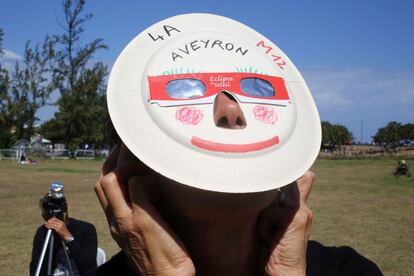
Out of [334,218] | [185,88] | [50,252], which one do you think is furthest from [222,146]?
[334,218]

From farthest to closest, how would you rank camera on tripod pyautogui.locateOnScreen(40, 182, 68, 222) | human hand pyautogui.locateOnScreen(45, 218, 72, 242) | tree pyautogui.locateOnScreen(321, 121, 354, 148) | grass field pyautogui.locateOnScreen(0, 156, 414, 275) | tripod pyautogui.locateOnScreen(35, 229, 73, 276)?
1. tree pyautogui.locateOnScreen(321, 121, 354, 148)
2. grass field pyautogui.locateOnScreen(0, 156, 414, 275)
3. camera on tripod pyautogui.locateOnScreen(40, 182, 68, 222)
4. human hand pyautogui.locateOnScreen(45, 218, 72, 242)
5. tripod pyautogui.locateOnScreen(35, 229, 73, 276)

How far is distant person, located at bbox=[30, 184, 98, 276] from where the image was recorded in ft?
15.4

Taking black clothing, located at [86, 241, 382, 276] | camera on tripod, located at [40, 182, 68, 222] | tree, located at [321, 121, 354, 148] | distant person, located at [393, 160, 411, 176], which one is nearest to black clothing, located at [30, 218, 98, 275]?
camera on tripod, located at [40, 182, 68, 222]

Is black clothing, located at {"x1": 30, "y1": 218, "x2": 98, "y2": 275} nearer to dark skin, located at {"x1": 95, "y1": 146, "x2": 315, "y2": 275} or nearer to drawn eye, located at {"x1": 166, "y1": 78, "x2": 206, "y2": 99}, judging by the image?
dark skin, located at {"x1": 95, "y1": 146, "x2": 315, "y2": 275}

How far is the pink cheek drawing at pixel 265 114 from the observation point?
3.94 ft

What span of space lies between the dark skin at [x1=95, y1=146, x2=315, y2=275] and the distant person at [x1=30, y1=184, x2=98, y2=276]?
350cm

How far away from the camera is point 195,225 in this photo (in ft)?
4.21

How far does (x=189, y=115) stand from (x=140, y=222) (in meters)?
0.29

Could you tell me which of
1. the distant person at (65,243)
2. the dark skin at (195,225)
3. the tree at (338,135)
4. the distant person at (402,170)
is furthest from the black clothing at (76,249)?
the tree at (338,135)

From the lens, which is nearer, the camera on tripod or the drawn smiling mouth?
the drawn smiling mouth

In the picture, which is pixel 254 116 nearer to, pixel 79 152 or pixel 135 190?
pixel 135 190

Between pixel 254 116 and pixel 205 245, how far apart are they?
0.38 m

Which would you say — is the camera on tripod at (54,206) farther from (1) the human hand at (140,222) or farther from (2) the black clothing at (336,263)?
(1) the human hand at (140,222)

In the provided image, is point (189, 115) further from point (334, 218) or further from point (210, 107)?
point (334, 218)
